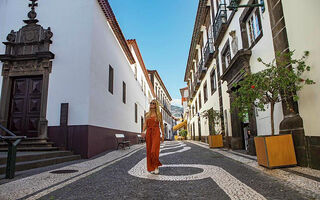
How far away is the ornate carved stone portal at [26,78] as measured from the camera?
297 inches

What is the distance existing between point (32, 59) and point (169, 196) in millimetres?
7699

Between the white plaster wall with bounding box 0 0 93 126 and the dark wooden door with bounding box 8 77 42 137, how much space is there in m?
0.68

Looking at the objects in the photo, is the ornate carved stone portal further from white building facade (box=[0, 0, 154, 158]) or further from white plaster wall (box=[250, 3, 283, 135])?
white plaster wall (box=[250, 3, 283, 135])

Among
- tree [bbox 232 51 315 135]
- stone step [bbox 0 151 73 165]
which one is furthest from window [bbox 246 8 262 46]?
stone step [bbox 0 151 73 165]

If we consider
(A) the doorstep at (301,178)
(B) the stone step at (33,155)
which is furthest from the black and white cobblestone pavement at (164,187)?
(B) the stone step at (33,155)

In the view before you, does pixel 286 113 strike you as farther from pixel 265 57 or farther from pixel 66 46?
pixel 66 46

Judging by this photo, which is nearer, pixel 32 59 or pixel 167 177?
pixel 167 177

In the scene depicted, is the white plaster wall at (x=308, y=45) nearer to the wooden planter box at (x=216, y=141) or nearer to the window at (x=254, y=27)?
the window at (x=254, y=27)

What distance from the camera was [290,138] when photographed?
4.18 meters

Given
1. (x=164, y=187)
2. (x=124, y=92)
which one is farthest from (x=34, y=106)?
(x=164, y=187)

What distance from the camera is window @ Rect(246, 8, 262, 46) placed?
6.54m

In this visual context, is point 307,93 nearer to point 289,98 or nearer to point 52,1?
point 289,98

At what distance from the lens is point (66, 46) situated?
7.79m

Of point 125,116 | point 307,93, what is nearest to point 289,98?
point 307,93
